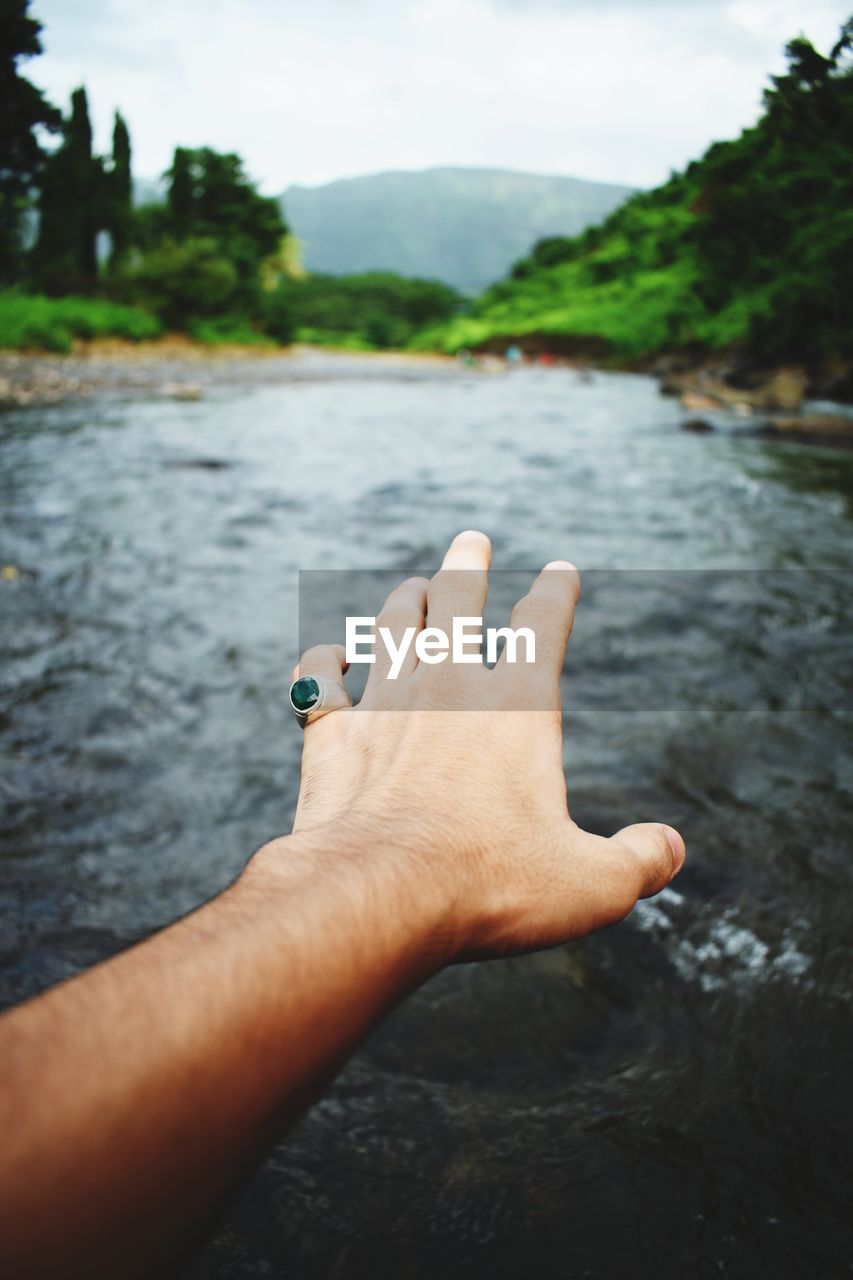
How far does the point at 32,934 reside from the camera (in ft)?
7.01

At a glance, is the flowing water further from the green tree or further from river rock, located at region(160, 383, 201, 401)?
the green tree

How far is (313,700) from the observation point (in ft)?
4.74

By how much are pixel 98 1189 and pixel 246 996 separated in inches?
7.6

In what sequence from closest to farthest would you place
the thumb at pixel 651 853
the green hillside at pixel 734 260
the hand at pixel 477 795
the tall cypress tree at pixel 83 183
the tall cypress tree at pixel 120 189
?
the hand at pixel 477 795 → the thumb at pixel 651 853 → the green hillside at pixel 734 260 → the tall cypress tree at pixel 83 183 → the tall cypress tree at pixel 120 189

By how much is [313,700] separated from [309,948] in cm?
68

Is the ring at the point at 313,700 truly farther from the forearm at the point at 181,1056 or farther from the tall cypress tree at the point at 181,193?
the tall cypress tree at the point at 181,193

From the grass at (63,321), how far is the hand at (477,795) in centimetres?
2562

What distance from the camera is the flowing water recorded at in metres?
1.49

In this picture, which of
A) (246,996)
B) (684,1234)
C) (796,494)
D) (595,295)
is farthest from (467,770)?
(595,295)

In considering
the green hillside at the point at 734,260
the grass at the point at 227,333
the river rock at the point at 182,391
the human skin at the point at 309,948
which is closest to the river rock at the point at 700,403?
the green hillside at the point at 734,260

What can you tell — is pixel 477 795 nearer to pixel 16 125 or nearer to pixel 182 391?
pixel 182 391

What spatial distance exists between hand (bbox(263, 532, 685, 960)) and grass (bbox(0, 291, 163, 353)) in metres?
25.6

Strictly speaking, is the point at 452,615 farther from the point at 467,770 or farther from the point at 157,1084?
the point at 157,1084

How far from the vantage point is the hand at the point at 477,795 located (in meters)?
1.04
